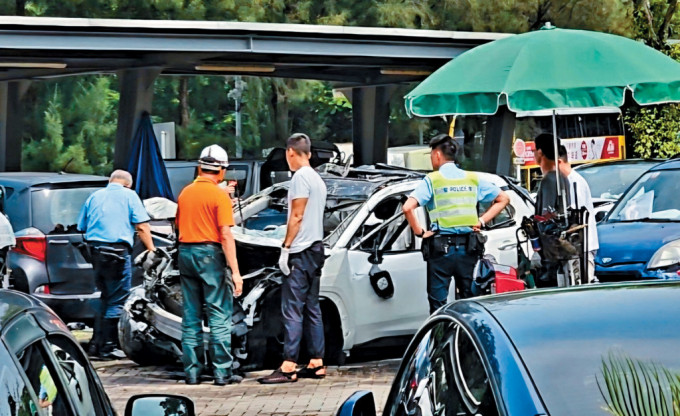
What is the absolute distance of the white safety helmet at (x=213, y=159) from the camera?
10.6 m

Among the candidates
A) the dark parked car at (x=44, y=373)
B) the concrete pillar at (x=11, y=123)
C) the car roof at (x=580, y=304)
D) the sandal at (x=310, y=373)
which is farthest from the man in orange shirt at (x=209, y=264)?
the concrete pillar at (x=11, y=123)

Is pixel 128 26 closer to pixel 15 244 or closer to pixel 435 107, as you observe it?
pixel 15 244

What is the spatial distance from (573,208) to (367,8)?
26.0m

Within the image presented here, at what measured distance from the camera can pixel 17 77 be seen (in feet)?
87.8

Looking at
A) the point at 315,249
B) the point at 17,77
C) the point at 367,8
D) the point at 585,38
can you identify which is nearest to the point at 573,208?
the point at 585,38

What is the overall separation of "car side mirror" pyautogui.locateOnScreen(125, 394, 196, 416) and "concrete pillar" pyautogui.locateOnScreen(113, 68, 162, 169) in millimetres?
18603

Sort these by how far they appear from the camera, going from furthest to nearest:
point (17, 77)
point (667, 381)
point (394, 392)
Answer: point (17, 77), point (394, 392), point (667, 381)

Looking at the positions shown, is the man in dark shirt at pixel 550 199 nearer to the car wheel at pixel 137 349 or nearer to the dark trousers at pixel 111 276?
the car wheel at pixel 137 349

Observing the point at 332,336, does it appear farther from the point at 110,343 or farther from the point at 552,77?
the point at 552,77

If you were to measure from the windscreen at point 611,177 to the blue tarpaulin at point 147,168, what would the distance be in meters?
6.29

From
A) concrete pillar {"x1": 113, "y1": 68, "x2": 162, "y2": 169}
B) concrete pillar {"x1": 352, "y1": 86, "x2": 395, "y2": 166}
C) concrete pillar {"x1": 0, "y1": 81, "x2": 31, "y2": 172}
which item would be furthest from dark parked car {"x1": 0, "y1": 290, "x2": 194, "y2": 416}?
concrete pillar {"x1": 352, "y1": 86, "x2": 395, "y2": 166}

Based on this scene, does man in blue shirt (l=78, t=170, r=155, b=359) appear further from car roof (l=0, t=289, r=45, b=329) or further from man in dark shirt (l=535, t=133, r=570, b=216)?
car roof (l=0, t=289, r=45, b=329)

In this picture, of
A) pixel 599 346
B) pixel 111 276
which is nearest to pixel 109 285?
pixel 111 276

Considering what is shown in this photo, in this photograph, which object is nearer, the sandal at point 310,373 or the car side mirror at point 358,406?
the car side mirror at point 358,406
